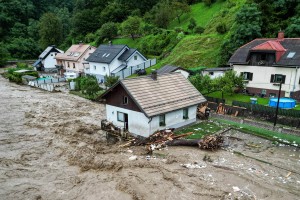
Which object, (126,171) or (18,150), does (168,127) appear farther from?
(18,150)

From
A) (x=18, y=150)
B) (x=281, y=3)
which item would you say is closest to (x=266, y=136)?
(x=18, y=150)

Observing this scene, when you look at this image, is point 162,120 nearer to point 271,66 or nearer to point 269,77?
point 269,77

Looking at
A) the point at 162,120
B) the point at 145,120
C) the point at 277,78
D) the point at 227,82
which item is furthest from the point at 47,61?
the point at 277,78

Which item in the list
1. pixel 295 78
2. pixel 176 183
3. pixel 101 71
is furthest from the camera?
pixel 101 71

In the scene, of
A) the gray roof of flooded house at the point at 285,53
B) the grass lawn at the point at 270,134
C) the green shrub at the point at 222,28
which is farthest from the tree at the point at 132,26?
the grass lawn at the point at 270,134

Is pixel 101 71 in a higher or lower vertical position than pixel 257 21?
lower

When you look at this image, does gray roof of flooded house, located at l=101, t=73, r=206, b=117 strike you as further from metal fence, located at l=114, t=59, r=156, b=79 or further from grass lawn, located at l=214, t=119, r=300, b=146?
metal fence, located at l=114, t=59, r=156, b=79

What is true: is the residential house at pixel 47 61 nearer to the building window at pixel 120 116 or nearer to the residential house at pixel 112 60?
the residential house at pixel 112 60
